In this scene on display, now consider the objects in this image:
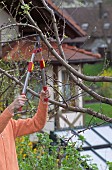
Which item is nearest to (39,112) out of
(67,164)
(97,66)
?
(67,164)

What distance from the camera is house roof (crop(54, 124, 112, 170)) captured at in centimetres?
805

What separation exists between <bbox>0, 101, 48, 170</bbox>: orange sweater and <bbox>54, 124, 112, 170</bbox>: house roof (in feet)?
10.7

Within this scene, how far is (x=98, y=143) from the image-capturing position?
8.80 meters

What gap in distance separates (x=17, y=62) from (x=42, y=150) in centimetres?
246

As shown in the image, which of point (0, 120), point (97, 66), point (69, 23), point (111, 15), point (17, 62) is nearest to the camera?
point (0, 120)

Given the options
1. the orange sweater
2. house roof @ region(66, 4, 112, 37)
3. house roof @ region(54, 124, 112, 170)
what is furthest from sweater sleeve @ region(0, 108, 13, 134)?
house roof @ region(66, 4, 112, 37)

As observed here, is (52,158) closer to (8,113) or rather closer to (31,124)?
(31,124)

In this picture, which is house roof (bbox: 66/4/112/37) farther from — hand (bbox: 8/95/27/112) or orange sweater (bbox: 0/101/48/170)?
hand (bbox: 8/95/27/112)

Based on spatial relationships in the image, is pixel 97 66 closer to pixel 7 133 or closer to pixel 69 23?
pixel 69 23

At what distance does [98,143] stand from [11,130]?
14.5ft

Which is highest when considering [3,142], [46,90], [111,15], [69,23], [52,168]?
[111,15]

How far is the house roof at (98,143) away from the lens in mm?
8055

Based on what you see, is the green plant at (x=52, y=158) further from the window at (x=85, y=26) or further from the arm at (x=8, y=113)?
the window at (x=85, y=26)

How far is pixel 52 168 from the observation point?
21.1ft
